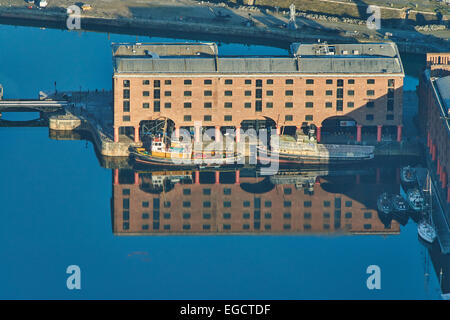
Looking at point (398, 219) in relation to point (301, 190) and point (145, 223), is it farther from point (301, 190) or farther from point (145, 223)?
point (145, 223)

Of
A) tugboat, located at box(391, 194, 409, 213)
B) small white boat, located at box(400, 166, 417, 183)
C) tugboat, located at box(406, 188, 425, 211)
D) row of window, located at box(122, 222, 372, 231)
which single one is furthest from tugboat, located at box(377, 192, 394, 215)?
small white boat, located at box(400, 166, 417, 183)

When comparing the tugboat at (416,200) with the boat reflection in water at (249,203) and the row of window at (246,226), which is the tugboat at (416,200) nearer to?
the boat reflection in water at (249,203)

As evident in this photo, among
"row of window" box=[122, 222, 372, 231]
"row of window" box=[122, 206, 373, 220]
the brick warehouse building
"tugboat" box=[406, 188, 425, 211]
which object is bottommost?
"row of window" box=[122, 222, 372, 231]

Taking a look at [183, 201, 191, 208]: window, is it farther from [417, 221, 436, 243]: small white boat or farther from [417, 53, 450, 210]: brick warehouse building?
[417, 53, 450, 210]: brick warehouse building

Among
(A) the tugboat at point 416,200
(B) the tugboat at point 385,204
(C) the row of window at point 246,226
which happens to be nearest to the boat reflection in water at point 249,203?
(C) the row of window at point 246,226

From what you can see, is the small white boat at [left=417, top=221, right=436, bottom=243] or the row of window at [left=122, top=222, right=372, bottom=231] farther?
the row of window at [left=122, top=222, right=372, bottom=231]

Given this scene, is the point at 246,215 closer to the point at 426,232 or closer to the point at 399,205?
the point at 399,205

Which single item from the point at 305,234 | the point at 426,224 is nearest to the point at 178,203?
the point at 305,234
